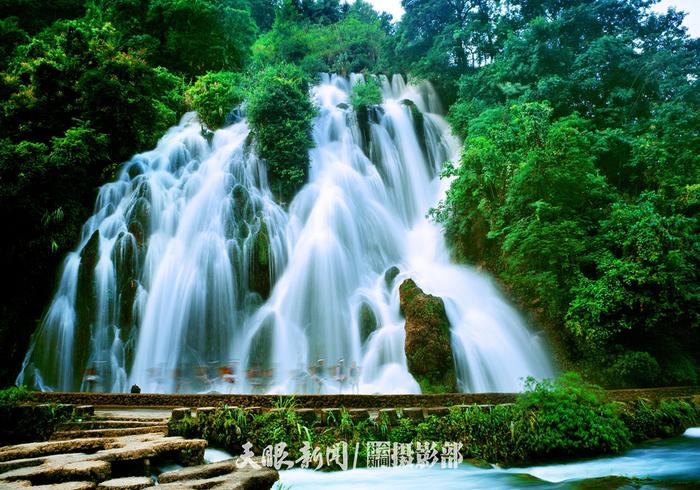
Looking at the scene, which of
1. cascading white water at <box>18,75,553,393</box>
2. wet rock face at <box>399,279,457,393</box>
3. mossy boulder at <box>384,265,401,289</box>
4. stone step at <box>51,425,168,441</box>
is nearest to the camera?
stone step at <box>51,425,168,441</box>

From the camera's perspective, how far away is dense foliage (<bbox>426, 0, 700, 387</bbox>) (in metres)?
12.5

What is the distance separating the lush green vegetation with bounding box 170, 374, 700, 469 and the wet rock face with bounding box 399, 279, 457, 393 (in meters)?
4.23

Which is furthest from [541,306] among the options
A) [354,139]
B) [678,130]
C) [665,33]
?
[665,33]

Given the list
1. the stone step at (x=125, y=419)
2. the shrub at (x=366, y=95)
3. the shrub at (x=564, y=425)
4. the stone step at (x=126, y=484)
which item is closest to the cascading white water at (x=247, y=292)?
the shrub at (x=564, y=425)

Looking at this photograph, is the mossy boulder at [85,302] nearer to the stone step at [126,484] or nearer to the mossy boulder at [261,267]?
the mossy boulder at [261,267]

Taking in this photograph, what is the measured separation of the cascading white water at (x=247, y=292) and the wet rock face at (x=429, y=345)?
1.14ft

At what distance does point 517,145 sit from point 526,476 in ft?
39.9

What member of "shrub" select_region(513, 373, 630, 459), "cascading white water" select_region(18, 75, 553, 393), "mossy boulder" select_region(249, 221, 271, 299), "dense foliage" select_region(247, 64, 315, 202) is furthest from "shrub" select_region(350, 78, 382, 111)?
"shrub" select_region(513, 373, 630, 459)

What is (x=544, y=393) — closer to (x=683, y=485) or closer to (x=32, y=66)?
(x=683, y=485)

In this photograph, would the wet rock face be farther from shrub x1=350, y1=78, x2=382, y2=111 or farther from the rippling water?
shrub x1=350, y1=78, x2=382, y2=111

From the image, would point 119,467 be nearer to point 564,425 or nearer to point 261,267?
point 564,425

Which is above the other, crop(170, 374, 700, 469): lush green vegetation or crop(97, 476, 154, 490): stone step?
crop(170, 374, 700, 469): lush green vegetation

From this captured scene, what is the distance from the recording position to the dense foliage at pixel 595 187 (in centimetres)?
1248

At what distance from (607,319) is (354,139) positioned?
13500 mm
